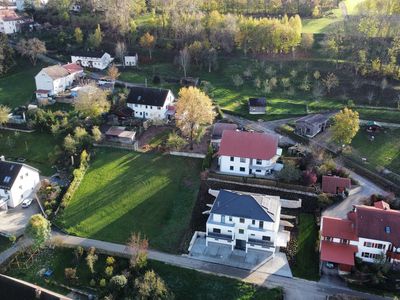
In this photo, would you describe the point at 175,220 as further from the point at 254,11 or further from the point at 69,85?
the point at 254,11

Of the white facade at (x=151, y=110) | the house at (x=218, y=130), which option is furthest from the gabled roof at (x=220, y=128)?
the white facade at (x=151, y=110)

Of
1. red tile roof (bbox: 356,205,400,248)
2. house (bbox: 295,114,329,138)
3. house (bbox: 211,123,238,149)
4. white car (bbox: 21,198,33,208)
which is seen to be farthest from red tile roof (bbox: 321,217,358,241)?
white car (bbox: 21,198,33,208)

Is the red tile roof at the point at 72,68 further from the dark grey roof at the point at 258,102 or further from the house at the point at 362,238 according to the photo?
the house at the point at 362,238

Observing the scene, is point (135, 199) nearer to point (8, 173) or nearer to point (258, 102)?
point (8, 173)

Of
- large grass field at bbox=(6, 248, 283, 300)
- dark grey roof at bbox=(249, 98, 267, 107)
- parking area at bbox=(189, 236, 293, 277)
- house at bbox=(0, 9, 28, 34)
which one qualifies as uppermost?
house at bbox=(0, 9, 28, 34)

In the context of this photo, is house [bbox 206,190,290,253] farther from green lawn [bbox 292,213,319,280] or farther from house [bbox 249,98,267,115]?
house [bbox 249,98,267,115]

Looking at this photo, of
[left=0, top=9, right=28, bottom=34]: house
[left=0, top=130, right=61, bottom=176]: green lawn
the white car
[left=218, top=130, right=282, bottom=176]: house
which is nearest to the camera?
the white car
